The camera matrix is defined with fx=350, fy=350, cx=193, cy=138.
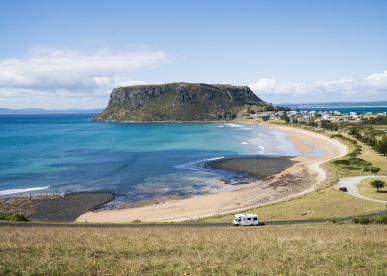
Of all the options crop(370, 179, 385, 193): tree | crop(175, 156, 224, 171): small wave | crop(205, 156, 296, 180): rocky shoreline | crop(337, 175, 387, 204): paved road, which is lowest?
crop(205, 156, 296, 180): rocky shoreline

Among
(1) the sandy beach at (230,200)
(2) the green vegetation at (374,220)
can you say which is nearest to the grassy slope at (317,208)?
(1) the sandy beach at (230,200)

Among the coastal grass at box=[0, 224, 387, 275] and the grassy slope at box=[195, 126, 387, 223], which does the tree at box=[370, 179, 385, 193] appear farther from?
the coastal grass at box=[0, 224, 387, 275]

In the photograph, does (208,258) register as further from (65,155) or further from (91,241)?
(65,155)

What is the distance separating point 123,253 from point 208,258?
3641mm

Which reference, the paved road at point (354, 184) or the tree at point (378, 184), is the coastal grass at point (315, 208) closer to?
the paved road at point (354, 184)

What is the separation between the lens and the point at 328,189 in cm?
5184

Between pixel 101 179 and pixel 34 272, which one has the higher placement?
pixel 34 272

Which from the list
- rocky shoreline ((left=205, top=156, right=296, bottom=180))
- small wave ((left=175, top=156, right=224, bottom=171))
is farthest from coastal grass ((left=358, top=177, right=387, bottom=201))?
small wave ((left=175, top=156, right=224, bottom=171))

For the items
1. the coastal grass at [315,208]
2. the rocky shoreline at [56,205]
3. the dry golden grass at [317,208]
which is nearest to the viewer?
the coastal grass at [315,208]

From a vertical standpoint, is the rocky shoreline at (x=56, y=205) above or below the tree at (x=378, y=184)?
below

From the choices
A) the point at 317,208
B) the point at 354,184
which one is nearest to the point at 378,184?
the point at 354,184

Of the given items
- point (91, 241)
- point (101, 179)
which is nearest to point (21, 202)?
point (101, 179)

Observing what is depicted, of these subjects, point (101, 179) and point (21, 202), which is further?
point (101, 179)

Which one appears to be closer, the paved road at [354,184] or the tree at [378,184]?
the paved road at [354,184]
